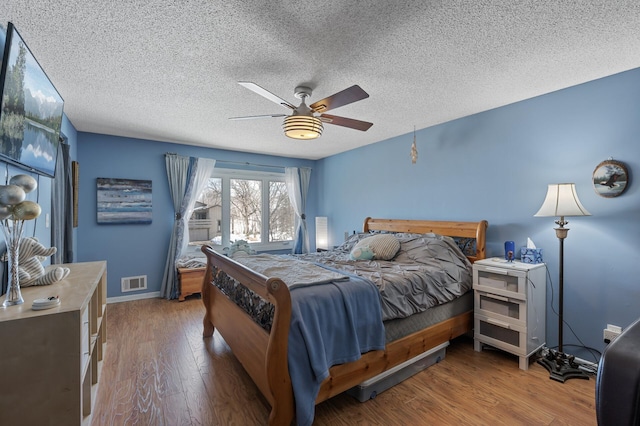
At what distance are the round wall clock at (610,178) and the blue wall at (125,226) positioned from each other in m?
5.11

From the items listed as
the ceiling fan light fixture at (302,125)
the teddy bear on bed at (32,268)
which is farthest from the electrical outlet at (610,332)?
the teddy bear on bed at (32,268)

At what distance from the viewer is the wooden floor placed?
1.92m

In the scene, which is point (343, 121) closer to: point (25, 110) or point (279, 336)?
point (279, 336)

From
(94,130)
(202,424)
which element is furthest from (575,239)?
(94,130)

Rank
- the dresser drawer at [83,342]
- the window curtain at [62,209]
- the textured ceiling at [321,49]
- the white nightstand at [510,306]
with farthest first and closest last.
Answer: the window curtain at [62,209], the white nightstand at [510,306], the textured ceiling at [321,49], the dresser drawer at [83,342]

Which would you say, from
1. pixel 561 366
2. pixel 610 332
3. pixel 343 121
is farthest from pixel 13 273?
pixel 610 332

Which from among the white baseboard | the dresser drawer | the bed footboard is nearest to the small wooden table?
the white baseboard

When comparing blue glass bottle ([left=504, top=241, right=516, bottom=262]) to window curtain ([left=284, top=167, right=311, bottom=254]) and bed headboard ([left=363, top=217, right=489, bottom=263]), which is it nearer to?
bed headboard ([left=363, top=217, right=489, bottom=263])

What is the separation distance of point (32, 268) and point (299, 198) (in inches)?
176

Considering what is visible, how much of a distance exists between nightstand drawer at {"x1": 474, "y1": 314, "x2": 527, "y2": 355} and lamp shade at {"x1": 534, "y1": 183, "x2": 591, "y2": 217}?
1.05 meters

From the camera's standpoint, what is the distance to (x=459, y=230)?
341cm

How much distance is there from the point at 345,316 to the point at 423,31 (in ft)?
6.32

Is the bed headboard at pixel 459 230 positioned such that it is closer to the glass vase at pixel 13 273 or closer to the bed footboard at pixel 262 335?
the bed footboard at pixel 262 335

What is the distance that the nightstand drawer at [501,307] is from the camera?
100 inches
